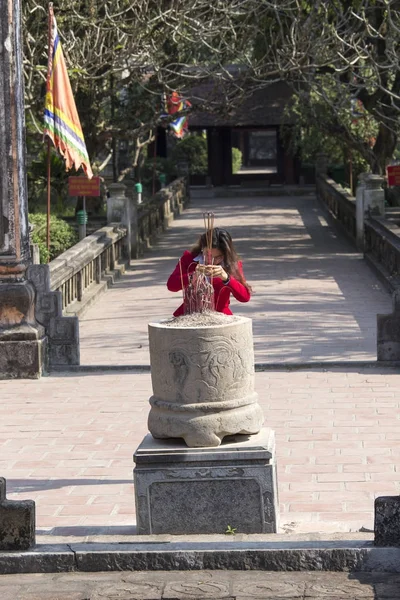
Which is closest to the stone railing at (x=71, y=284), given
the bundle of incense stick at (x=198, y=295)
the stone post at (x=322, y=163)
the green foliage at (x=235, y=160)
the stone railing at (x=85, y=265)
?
the stone railing at (x=85, y=265)

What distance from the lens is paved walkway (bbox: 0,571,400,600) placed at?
6.26 metres

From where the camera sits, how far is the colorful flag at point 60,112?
47.6ft

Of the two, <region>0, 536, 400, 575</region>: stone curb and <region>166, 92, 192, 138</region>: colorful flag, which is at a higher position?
<region>166, 92, 192, 138</region>: colorful flag

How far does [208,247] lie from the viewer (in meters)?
8.18

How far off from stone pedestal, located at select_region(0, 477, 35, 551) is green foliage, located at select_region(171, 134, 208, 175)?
138 ft

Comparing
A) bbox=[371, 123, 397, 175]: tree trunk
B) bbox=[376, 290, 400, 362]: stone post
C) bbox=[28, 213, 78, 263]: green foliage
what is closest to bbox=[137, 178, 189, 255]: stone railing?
bbox=[28, 213, 78, 263]: green foliage

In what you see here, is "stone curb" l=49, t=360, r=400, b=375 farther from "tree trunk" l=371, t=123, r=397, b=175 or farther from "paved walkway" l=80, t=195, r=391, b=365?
"tree trunk" l=371, t=123, r=397, b=175

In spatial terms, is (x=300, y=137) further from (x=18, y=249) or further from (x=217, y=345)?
(x=217, y=345)

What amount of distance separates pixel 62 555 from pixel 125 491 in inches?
65.9

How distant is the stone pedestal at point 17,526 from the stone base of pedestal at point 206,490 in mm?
678

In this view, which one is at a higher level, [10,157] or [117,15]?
[117,15]

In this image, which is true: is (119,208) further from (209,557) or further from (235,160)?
(235,160)

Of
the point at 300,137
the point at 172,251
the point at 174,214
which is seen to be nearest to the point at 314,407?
the point at 172,251

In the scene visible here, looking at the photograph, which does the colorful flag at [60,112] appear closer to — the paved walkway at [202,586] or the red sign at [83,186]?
the red sign at [83,186]
